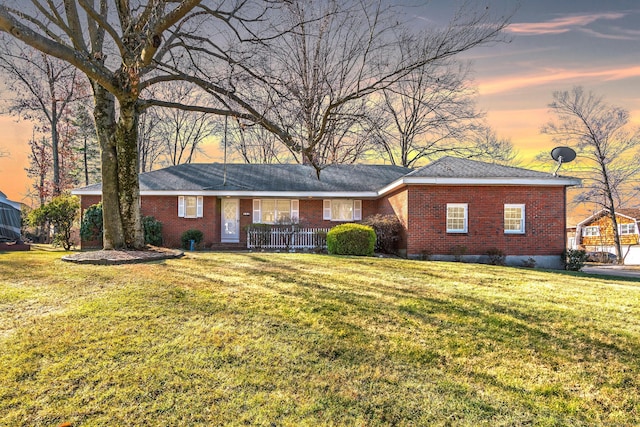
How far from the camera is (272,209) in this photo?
2147cm

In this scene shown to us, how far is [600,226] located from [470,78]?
20.3m

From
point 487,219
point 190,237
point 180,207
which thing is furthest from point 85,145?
point 487,219

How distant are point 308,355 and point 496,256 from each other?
1268 centimetres

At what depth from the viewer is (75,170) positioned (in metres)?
34.4

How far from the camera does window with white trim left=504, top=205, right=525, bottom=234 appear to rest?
595 inches

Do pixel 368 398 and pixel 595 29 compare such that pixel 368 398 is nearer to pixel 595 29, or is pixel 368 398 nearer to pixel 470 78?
pixel 595 29

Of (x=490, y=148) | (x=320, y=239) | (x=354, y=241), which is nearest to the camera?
(x=354, y=241)

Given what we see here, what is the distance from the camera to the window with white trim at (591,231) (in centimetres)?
3459

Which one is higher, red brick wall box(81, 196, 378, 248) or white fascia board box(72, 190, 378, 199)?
white fascia board box(72, 190, 378, 199)

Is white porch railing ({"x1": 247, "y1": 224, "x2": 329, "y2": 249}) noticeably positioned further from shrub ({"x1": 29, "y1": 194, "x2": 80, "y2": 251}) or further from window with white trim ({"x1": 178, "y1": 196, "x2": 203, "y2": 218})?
shrub ({"x1": 29, "y1": 194, "x2": 80, "y2": 251})

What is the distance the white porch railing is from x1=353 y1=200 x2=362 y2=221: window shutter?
2.91 metres

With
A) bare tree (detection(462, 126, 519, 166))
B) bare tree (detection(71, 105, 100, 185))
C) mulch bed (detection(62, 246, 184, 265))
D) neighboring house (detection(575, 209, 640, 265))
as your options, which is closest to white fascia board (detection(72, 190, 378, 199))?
mulch bed (detection(62, 246, 184, 265))

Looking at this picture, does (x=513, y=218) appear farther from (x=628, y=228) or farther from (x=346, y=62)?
(x=628, y=228)

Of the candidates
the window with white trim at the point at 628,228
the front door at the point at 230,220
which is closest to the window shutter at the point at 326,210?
the front door at the point at 230,220
